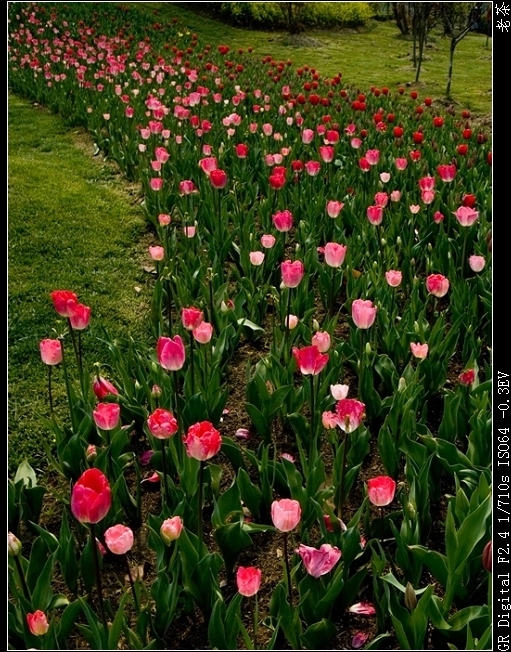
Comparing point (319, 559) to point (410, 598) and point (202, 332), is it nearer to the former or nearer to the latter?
point (410, 598)

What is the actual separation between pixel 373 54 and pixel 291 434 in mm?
15555

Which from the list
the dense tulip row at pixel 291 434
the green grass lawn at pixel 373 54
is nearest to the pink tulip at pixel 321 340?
the dense tulip row at pixel 291 434

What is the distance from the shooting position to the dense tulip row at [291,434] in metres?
1.75

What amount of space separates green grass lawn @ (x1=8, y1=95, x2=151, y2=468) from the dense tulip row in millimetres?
190

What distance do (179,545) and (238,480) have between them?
0.38 meters

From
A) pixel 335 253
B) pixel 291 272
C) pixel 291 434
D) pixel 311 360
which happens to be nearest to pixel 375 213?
pixel 335 253

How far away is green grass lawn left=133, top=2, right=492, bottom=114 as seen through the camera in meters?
12.1

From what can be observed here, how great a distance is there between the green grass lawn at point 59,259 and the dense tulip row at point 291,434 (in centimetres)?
19

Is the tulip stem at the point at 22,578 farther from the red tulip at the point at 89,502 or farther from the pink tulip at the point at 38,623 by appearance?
the red tulip at the point at 89,502

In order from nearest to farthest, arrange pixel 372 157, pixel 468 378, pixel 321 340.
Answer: pixel 321 340, pixel 468 378, pixel 372 157

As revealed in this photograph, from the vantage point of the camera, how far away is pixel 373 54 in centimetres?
1628

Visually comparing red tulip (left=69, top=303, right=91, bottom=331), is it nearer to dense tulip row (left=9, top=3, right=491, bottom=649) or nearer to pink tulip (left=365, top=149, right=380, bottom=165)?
dense tulip row (left=9, top=3, right=491, bottom=649)

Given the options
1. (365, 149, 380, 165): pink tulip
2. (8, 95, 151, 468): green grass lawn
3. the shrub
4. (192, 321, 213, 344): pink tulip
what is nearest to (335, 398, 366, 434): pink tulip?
(192, 321, 213, 344): pink tulip

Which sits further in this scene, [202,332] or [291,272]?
[291,272]
